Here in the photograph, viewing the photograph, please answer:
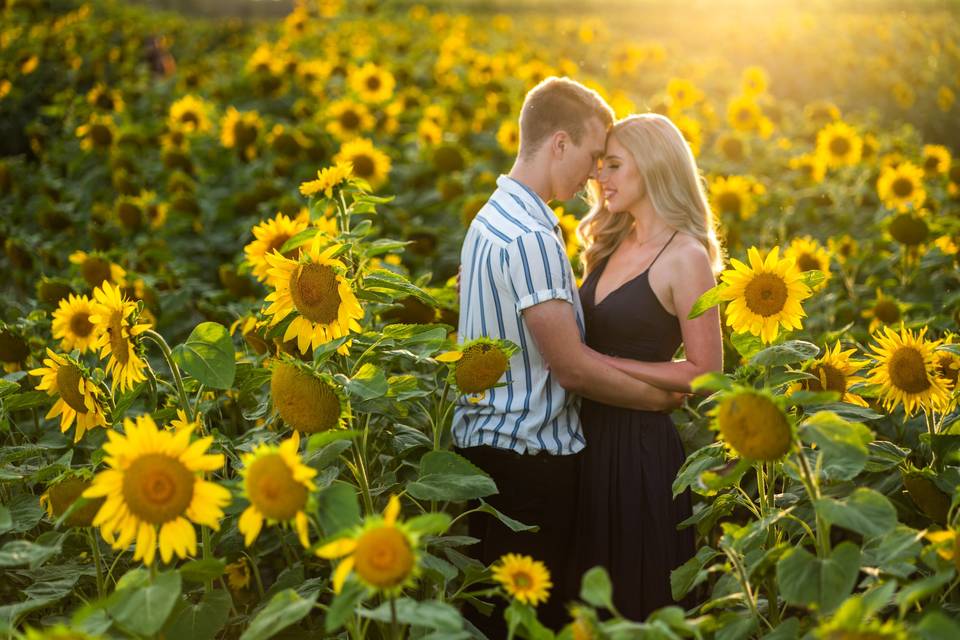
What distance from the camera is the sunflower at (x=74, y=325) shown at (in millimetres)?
2371

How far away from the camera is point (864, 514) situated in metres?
1.43

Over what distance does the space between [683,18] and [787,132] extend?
1236 centimetres

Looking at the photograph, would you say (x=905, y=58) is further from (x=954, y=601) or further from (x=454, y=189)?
(x=954, y=601)

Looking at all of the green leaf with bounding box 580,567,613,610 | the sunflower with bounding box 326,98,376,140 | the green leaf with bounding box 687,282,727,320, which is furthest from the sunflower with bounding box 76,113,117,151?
the green leaf with bounding box 580,567,613,610

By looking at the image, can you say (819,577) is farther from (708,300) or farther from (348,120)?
(348,120)

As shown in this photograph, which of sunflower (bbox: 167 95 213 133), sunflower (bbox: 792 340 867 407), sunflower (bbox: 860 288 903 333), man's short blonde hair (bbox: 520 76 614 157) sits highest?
man's short blonde hair (bbox: 520 76 614 157)

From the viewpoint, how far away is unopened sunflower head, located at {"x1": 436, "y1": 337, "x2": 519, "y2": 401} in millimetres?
1928

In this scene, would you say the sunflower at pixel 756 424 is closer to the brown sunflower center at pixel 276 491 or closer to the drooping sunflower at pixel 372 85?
the brown sunflower center at pixel 276 491

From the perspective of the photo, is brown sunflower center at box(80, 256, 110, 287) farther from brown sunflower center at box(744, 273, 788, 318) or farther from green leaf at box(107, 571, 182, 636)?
brown sunflower center at box(744, 273, 788, 318)

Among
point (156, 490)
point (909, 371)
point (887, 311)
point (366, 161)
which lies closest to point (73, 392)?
point (156, 490)

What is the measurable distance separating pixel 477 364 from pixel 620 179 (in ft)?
3.94

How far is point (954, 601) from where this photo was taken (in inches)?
72.2

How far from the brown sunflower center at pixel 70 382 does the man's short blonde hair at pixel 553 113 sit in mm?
1338

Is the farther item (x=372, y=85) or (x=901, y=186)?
(x=372, y=85)
